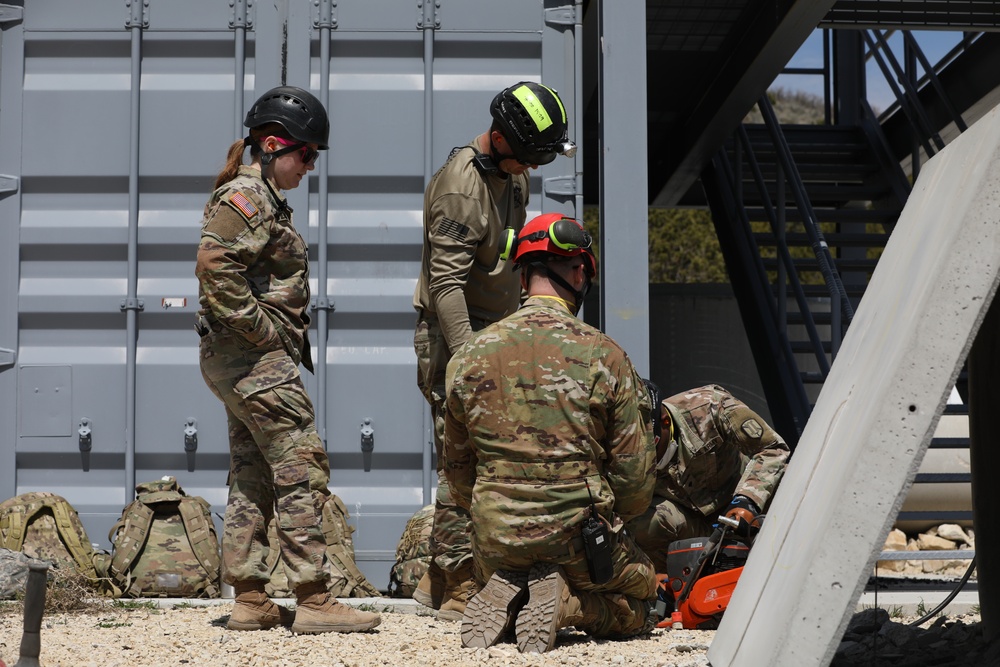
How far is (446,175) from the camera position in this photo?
13.2 feet

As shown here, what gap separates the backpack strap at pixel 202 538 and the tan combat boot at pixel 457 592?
3.65 ft

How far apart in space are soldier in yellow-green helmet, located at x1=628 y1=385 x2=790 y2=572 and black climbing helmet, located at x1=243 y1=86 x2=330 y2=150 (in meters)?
1.55

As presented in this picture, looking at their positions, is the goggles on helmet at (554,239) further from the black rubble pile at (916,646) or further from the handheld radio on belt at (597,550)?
the black rubble pile at (916,646)

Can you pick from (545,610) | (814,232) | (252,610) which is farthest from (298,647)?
(814,232)

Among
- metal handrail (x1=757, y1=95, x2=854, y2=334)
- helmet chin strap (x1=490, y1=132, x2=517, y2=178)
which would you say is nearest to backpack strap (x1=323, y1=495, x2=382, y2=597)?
helmet chin strap (x1=490, y1=132, x2=517, y2=178)

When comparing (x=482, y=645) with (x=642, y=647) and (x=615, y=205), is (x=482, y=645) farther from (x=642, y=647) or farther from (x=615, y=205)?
(x=615, y=205)

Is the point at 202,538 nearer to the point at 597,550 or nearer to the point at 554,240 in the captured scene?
the point at 597,550

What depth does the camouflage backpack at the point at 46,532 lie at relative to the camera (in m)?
4.44

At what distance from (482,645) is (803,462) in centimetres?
107

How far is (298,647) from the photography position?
3275mm

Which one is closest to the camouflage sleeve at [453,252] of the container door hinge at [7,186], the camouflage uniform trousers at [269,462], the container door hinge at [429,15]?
the camouflage uniform trousers at [269,462]

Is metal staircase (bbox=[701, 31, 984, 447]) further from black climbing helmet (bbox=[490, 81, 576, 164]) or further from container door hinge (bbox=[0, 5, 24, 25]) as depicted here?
container door hinge (bbox=[0, 5, 24, 25])

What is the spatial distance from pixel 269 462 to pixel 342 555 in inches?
41.8

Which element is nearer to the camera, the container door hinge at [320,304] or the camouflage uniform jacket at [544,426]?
the camouflage uniform jacket at [544,426]
